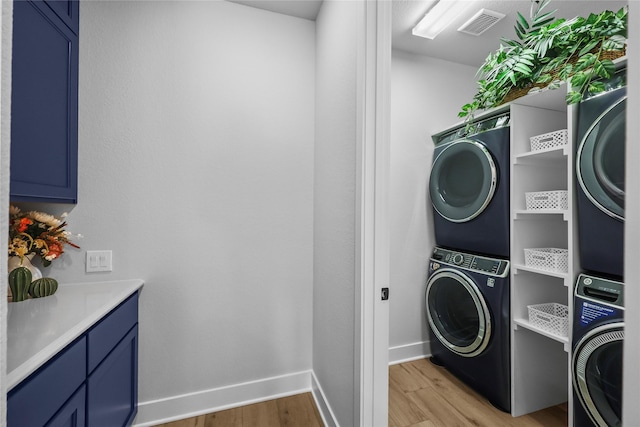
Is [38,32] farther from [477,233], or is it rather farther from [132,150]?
[477,233]

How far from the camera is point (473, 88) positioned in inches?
101

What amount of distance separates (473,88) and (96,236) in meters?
3.08

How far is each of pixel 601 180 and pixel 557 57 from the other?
2.51 feet

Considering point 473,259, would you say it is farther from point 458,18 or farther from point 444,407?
point 458,18

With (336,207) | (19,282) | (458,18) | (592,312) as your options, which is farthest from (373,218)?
(458,18)

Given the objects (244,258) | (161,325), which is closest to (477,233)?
(244,258)

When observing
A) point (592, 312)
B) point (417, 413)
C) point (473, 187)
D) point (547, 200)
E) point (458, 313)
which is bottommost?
point (417, 413)

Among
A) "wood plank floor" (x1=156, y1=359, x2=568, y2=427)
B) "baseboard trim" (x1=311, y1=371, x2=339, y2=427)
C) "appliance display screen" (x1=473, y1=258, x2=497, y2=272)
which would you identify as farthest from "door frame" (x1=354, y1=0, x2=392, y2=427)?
"appliance display screen" (x1=473, y1=258, x2=497, y2=272)

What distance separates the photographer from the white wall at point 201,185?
160cm

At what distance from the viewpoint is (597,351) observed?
4.17 ft

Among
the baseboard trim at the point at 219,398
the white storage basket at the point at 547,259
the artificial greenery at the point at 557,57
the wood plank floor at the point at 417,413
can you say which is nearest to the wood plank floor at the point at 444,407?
the wood plank floor at the point at 417,413

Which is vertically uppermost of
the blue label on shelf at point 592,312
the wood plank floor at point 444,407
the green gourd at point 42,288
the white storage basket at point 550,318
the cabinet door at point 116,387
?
the green gourd at point 42,288

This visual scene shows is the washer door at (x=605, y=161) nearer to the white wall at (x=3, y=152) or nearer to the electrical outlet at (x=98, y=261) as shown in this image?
the white wall at (x=3, y=152)

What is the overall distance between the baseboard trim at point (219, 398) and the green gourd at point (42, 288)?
83cm
